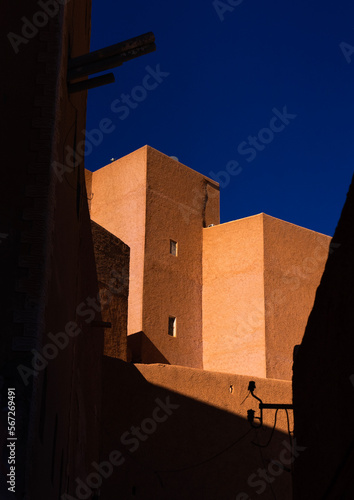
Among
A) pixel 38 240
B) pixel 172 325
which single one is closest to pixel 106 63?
pixel 38 240

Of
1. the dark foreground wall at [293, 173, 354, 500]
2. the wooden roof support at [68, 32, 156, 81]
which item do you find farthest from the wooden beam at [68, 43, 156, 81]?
the dark foreground wall at [293, 173, 354, 500]

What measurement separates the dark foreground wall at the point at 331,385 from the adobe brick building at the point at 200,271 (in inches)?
600

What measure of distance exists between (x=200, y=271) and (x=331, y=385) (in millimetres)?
19279

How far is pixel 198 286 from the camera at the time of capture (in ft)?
82.3

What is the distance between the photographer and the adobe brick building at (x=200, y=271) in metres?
23.0

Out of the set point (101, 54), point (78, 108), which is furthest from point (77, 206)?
point (101, 54)

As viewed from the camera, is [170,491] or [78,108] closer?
[78,108]

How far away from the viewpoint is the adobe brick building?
75.6 ft

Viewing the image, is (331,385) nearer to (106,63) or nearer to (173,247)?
(106,63)

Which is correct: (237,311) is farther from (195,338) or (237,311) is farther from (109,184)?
(109,184)

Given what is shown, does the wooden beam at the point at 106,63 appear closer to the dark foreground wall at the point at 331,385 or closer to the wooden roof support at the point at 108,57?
the wooden roof support at the point at 108,57

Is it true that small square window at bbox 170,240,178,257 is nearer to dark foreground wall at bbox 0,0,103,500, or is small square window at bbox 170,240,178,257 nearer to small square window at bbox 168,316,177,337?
small square window at bbox 168,316,177,337

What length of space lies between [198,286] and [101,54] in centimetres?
1792

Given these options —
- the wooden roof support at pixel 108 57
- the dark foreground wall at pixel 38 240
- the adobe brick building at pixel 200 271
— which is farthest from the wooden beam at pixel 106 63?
the adobe brick building at pixel 200 271
